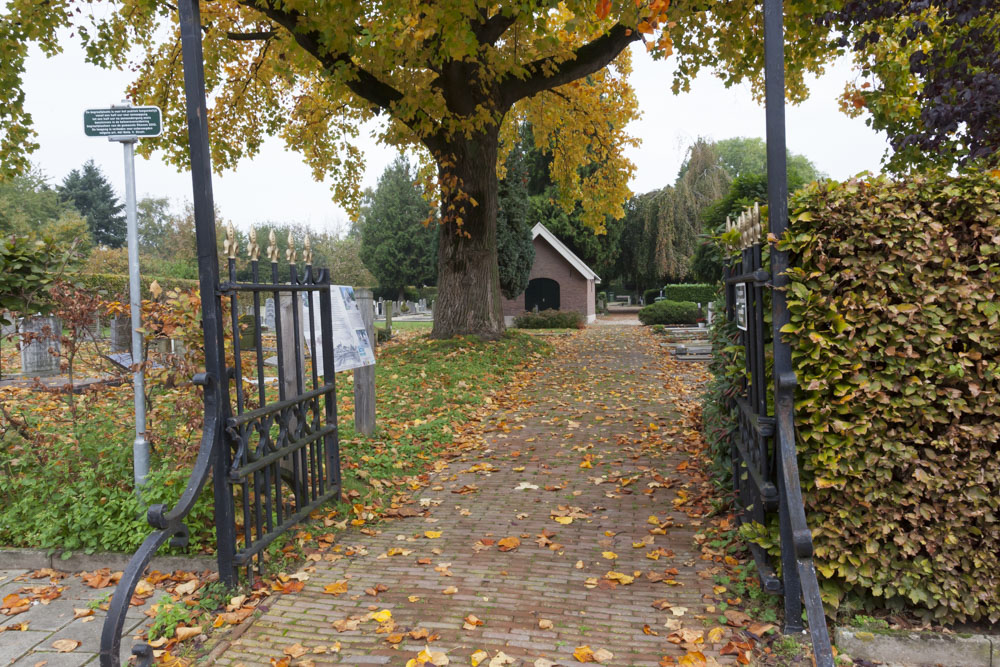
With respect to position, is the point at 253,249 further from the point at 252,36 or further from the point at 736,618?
the point at 252,36

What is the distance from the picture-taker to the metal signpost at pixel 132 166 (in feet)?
15.1

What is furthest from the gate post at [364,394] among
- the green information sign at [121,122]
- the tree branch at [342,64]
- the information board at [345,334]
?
the tree branch at [342,64]

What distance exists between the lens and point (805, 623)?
11.2ft

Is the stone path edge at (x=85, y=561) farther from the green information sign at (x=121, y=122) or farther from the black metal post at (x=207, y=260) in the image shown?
the green information sign at (x=121, y=122)

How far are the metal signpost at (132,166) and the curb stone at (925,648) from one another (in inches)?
179

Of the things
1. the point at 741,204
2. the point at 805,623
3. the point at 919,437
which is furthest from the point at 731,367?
the point at 741,204

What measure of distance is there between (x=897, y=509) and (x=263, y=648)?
11.0 ft

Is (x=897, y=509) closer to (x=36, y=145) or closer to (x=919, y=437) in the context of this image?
(x=919, y=437)

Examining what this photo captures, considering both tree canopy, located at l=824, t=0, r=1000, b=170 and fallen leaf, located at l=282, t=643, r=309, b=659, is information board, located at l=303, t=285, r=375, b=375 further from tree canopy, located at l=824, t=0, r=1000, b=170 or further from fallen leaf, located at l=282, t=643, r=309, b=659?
tree canopy, located at l=824, t=0, r=1000, b=170

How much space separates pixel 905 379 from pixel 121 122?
→ 522 centimetres

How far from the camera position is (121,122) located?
4633 mm

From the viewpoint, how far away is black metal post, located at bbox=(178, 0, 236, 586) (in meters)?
3.78

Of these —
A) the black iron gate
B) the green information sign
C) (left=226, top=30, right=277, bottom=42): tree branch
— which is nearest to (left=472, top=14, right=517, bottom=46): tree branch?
(left=226, top=30, right=277, bottom=42): tree branch

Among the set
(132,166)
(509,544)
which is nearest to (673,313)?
(509,544)
